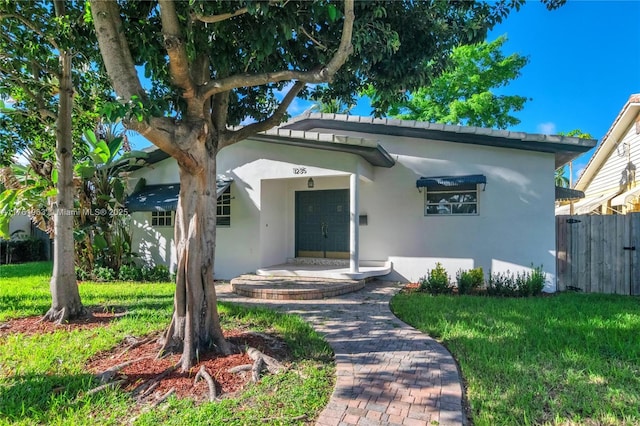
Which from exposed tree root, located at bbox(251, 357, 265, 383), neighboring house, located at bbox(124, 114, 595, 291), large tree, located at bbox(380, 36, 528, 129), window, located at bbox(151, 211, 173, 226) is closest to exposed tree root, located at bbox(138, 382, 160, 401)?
exposed tree root, located at bbox(251, 357, 265, 383)

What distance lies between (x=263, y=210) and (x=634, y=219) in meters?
10.8

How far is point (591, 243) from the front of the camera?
31.8 ft

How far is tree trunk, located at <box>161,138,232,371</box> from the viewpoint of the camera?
489 cm

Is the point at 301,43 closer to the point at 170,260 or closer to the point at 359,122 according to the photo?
the point at 359,122

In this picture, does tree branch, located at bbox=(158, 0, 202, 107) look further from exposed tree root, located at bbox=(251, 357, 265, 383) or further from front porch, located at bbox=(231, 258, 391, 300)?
front porch, located at bbox=(231, 258, 391, 300)

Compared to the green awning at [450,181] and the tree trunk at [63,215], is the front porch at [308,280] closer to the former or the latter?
the green awning at [450,181]

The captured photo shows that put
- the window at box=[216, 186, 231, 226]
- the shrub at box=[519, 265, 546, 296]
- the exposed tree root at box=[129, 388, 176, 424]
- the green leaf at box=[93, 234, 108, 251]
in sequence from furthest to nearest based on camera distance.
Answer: the window at box=[216, 186, 231, 226]
the green leaf at box=[93, 234, 108, 251]
the shrub at box=[519, 265, 546, 296]
the exposed tree root at box=[129, 388, 176, 424]

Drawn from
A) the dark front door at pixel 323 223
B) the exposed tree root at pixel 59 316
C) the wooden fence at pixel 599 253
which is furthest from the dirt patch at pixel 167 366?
the wooden fence at pixel 599 253

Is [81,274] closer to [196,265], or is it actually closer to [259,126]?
[196,265]

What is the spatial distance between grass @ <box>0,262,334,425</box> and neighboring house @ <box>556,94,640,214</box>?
15.6 meters

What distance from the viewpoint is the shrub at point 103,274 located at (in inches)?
462

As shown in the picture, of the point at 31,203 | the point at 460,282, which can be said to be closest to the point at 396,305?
the point at 460,282

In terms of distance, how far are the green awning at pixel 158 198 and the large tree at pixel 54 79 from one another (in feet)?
13.8

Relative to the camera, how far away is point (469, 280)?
31.2 feet
